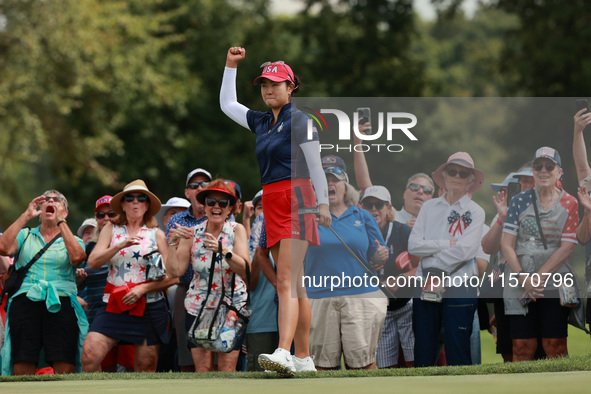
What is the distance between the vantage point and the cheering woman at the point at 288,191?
669cm

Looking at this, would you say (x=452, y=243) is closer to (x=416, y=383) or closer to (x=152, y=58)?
(x=416, y=383)

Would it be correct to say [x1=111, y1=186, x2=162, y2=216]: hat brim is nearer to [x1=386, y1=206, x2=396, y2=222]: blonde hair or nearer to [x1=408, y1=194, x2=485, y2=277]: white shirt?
[x1=386, y1=206, x2=396, y2=222]: blonde hair

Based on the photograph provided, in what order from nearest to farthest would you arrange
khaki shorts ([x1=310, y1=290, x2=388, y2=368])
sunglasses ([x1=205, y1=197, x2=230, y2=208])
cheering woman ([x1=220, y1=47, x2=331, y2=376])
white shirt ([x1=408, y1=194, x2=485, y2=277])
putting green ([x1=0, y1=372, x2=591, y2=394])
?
putting green ([x1=0, y1=372, x2=591, y2=394]) < cheering woman ([x1=220, y1=47, x2=331, y2=376]) < white shirt ([x1=408, y1=194, x2=485, y2=277]) < khaki shorts ([x1=310, y1=290, x2=388, y2=368]) < sunglasses ([x1=205, y1=197, x2=230, y2=208])

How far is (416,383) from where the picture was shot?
224 inches

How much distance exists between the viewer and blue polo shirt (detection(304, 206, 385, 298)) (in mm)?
7809

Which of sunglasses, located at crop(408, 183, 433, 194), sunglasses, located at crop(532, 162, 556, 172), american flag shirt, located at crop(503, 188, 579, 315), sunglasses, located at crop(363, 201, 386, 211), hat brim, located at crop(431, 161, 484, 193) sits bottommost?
american flag shirt, located at crop(503, 188, 579, 315)

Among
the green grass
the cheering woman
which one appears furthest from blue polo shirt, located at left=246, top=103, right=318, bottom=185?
the green grass

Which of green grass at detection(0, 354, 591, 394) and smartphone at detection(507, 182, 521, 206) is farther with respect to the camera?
smartphone at detection(507, 182, 521, 206)

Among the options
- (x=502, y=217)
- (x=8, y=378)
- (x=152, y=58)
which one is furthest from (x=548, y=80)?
(x=8, y=378)

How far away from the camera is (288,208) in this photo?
6.75 m

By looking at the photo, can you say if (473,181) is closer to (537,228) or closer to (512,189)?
(512,189)

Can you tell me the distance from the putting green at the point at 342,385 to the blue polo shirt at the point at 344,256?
153cm

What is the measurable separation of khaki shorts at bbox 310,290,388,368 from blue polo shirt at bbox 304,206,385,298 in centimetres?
13

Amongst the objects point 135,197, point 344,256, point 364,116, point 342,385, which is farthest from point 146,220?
point 342,385
